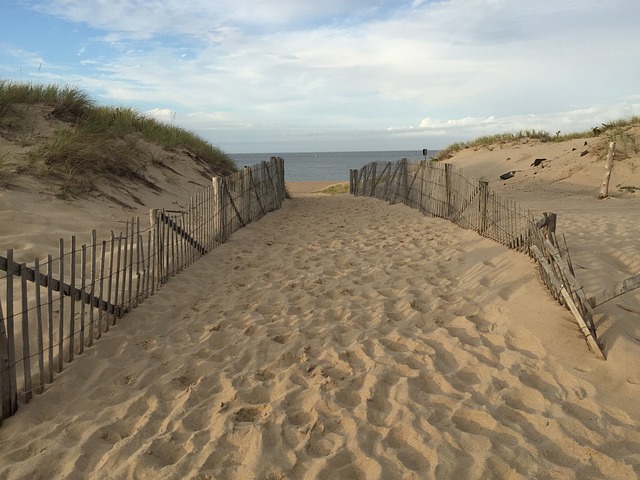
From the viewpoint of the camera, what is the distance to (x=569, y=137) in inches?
738

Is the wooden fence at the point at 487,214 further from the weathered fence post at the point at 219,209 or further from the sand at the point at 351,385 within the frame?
the weathered fence post at the point at 219,209

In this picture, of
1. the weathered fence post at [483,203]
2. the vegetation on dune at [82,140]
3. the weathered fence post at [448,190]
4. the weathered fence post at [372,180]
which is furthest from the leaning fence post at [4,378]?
the weathered fence post at [372,180]

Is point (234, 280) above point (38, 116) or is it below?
below

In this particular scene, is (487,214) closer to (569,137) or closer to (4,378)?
(4,378)

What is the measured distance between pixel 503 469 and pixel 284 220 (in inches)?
312

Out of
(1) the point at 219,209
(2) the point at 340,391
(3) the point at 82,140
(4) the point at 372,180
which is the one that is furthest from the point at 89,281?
(4) the point at 372,180

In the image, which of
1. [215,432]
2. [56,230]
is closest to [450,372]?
[215,432]

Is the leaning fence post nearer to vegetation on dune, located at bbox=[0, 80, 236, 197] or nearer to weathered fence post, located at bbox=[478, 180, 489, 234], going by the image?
vegetation on dune, located at bbox=[0, 80, 236, 197]

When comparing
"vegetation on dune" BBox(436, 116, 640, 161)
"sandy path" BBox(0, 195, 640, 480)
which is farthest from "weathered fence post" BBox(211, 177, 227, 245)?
"vegetation on dune" BBox(436, 116, 640, 161)

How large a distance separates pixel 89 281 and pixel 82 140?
470 cm

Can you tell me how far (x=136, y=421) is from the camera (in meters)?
2.75

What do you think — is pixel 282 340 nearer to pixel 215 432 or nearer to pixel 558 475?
pixel 215 432

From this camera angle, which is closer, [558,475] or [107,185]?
[558,475]

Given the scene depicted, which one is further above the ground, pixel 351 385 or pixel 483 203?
pixel 483 203
